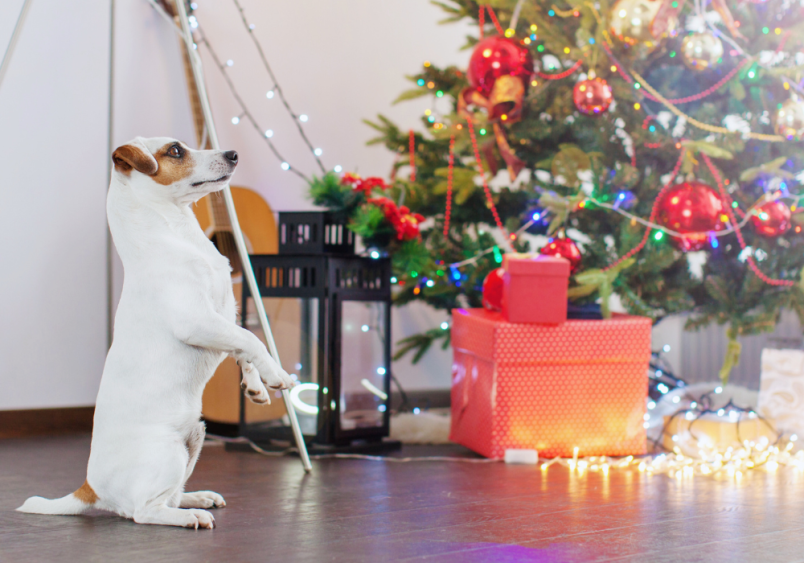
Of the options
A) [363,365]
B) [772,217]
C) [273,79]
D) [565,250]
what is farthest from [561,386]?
[273,79]

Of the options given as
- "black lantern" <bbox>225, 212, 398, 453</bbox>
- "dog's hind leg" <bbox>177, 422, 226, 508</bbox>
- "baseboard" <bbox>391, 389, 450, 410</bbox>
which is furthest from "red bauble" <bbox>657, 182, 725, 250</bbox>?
"dog's hind leg" <bbox>177, 422, 226, 508</bbox>

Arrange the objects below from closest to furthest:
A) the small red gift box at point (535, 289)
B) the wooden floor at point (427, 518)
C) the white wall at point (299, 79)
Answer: the wooden floor at point (427, 518) < the small red gift box at point (535, 289) < the white wall at point (299, 79)

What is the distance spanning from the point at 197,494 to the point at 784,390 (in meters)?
1.70

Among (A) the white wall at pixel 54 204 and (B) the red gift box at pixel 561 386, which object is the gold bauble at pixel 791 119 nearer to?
(B) the red gift box at pixel 561 386

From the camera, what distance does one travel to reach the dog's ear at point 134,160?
47.7 inches

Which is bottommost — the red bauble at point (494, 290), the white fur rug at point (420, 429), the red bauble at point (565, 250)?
the white fur rug at point (420, 429)

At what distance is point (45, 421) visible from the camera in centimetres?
243

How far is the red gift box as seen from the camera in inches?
75.6

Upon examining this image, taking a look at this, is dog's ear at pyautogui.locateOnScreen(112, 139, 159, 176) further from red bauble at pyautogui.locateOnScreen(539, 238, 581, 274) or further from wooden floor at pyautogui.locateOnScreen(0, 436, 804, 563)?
red bauble at pyautogui.locateOnScreen(539, 238, 581, 274)

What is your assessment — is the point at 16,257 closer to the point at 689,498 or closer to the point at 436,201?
the point at 436,201

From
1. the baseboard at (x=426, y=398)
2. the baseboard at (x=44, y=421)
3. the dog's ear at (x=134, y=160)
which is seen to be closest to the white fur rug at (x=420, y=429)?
the baseboard at (x=44, y=421)

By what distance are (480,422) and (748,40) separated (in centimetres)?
154

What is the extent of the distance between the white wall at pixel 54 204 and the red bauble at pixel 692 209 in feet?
6.00

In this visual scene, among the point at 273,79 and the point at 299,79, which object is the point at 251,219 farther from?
the point at 299,79
